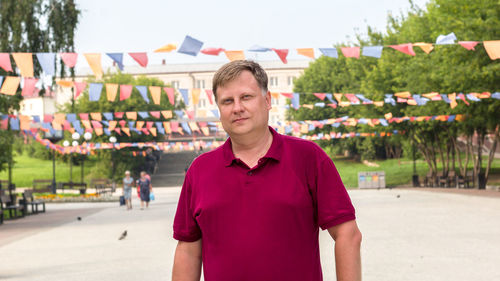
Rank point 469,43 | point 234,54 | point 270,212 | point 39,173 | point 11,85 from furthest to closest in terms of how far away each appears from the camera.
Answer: point 39,173 → point 11,85 → point 469,43 → point 234,54 → point 270,212

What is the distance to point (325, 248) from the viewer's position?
12359 millimetres

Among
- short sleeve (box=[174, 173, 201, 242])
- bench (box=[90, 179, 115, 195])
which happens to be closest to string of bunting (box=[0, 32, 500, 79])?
short sleeve (box=[174, 173, 201, 242])

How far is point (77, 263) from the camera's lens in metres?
11.3

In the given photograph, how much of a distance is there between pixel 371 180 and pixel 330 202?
44847 millimetres

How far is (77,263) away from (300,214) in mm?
9253

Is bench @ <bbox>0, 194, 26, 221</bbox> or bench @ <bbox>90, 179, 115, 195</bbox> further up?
bench @ <bbox>0, 194, 26, 221</bbox>

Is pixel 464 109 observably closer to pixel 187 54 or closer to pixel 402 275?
pixel 187 54

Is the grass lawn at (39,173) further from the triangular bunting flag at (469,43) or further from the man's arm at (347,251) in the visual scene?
the man's arm at (347,251)

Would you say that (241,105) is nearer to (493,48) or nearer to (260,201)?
(260,201)

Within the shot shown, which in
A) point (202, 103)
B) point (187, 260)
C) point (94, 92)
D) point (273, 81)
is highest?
point (273, 81)

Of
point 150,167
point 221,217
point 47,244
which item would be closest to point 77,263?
point 47,244

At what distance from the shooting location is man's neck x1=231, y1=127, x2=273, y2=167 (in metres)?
2.80

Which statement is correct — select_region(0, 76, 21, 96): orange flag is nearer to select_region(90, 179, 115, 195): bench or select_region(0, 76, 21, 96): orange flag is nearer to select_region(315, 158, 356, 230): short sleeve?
select_region(315, 158, 356, 230): short sleeve

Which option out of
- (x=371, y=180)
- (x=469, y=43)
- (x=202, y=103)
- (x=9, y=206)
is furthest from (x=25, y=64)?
(x=202, y=103)
